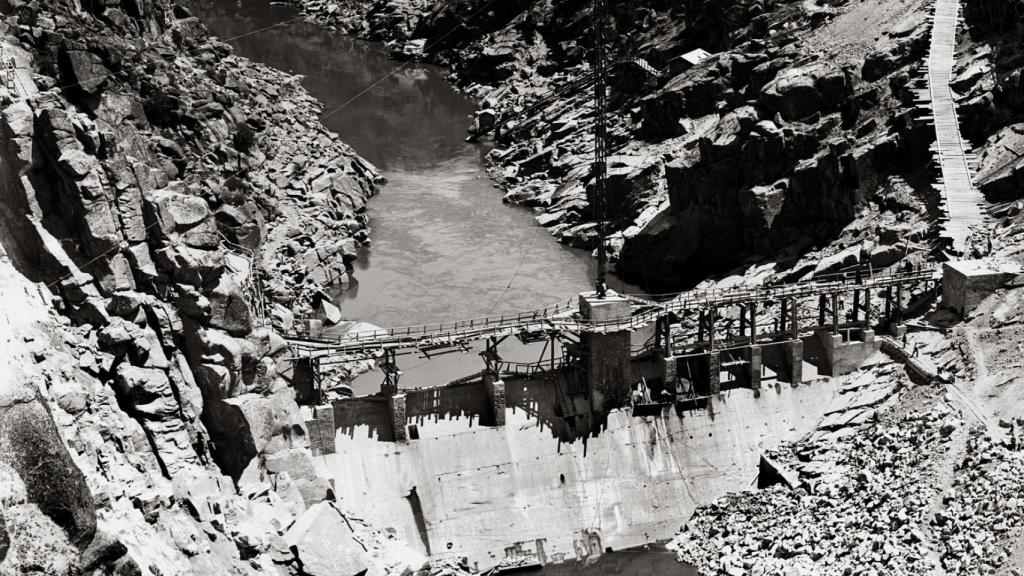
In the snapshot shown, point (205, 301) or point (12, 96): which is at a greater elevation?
point (12, 96)

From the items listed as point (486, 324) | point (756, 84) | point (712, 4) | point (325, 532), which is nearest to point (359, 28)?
point (712, 4)

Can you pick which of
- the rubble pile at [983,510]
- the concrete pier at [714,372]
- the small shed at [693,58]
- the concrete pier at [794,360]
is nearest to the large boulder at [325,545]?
the concrete pier at [714,372]

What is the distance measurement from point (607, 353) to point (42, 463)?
35391 millimetres

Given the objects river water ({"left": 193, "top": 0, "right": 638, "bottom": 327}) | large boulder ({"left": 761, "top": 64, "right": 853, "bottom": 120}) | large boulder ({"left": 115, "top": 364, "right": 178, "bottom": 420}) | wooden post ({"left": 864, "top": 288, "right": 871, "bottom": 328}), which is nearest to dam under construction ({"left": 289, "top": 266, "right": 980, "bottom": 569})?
wooden post ({"left": 864, "top": 288, "right": 871, "bottom": 328})

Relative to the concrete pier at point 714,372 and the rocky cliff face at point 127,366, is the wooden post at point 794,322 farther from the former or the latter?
the rocky cliff face at point 127,366

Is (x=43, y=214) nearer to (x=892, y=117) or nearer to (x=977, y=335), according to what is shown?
(x=977, y=335)

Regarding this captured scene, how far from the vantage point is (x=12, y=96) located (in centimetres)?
5425

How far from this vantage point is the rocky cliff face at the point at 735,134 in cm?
8212

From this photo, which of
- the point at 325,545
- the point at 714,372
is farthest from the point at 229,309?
the point at 714,372

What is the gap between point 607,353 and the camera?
2547 inches

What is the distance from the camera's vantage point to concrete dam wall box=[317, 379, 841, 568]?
60.6 m

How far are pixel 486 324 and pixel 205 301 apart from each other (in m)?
14.6

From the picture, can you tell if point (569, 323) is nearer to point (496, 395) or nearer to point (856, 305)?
point (496, 395)

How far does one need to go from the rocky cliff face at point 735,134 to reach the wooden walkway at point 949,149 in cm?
120
